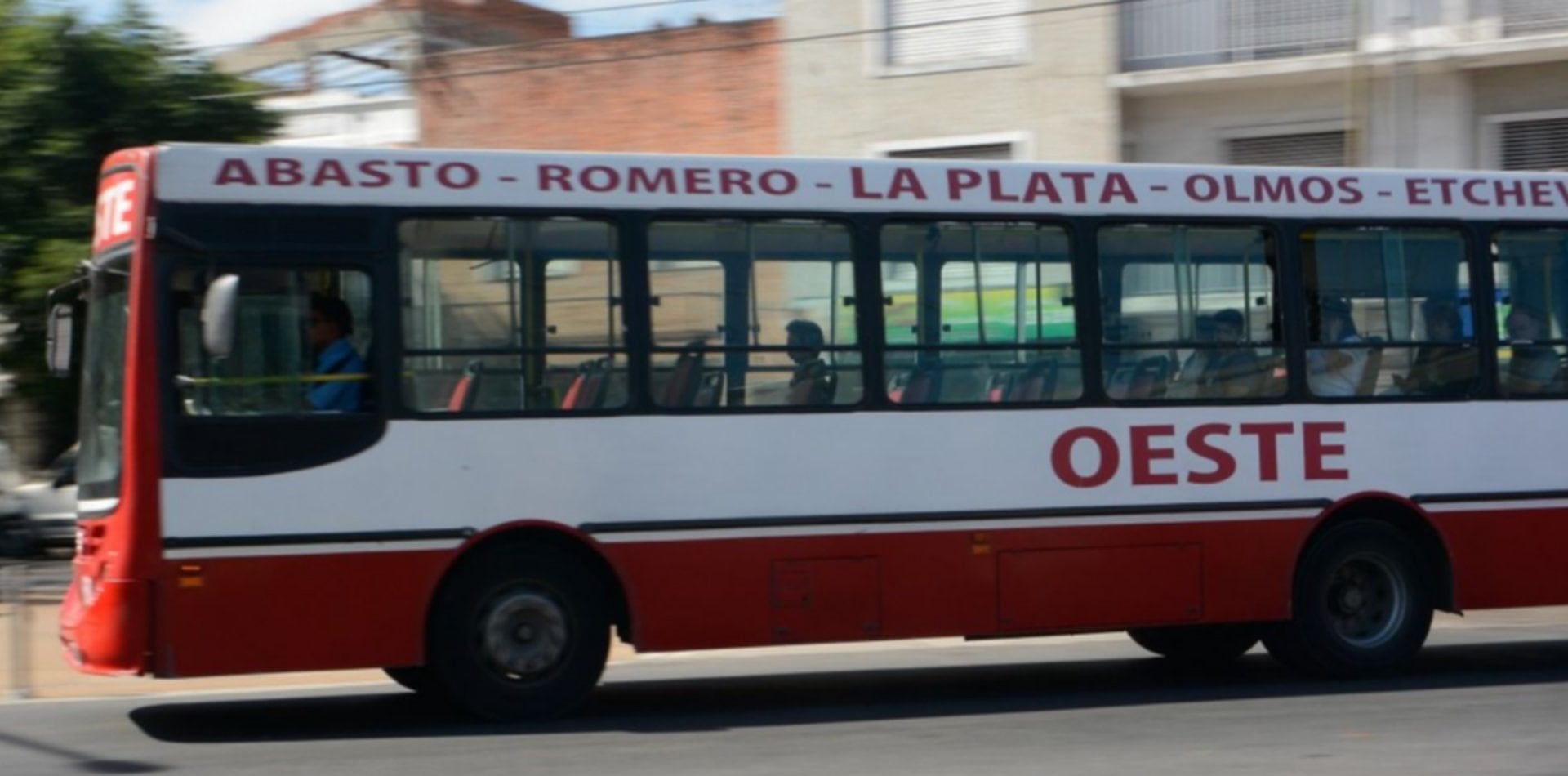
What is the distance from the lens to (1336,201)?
36.9 feet

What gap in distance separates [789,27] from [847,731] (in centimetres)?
1398

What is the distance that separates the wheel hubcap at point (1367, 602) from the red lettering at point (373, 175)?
5781 mm

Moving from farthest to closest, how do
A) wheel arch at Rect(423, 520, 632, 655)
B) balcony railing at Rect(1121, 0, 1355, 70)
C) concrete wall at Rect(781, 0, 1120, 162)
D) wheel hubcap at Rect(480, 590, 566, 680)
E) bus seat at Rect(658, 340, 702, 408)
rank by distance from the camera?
concrete wall at Rect(781, 0, 1120, 162)
balcony railing at Rect(1121, 0, 1355, 70)
bus seat at Rect(658, 340, 702, 408)
wheel hubcap at Rect(480, 590, 566, 680)
wheel arch at Rect(423, 520, 632, 655)

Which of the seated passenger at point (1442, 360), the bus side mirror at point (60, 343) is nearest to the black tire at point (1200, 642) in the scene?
the seated passenger at point (1442, 360)

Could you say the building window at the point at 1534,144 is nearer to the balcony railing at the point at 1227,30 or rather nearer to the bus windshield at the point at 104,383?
the balcony railing at the point at 1227,30

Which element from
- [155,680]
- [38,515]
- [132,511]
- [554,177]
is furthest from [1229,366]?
[38,515]

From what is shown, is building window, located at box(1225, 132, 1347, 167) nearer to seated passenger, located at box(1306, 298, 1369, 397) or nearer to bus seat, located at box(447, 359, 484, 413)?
seated passenger, located at box(1306, 298, 1369, 397)

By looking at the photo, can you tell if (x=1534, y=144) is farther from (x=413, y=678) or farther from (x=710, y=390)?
(x=413, y=678)

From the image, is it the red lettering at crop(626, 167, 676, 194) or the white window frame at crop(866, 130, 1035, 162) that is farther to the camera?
the white window frame at crop(866, 130, 1035, 162)

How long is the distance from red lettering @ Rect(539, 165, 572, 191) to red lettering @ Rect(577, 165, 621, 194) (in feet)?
0.20

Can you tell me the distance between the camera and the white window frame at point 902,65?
21.0 m

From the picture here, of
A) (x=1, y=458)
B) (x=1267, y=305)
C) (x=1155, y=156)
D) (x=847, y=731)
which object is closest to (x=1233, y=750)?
(x=847, y=731)

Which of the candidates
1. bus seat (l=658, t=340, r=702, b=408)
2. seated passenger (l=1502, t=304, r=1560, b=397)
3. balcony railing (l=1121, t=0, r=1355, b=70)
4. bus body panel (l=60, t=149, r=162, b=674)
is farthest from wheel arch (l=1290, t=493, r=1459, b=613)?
balcony railing (l=1121, t=0, r=1355, b=70)

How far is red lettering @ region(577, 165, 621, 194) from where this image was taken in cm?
982
